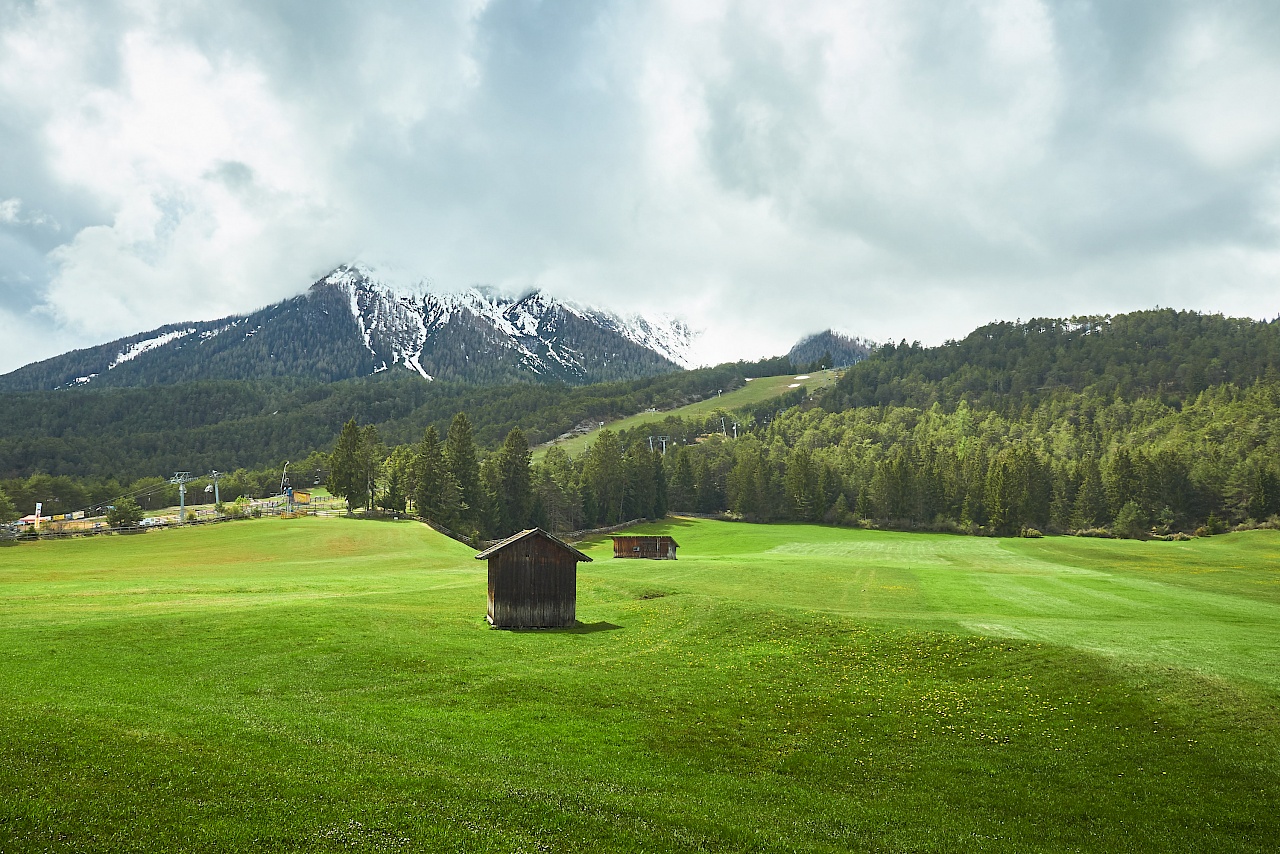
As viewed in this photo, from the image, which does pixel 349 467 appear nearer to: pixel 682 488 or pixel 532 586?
pixel 682 488

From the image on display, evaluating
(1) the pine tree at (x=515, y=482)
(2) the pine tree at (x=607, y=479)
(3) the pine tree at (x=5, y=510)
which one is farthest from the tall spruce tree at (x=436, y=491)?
(3) the pine tree at (x=5, y=510)

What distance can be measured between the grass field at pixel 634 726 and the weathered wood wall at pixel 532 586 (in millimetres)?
1833

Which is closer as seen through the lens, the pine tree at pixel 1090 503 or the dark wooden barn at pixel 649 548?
the dark wooden barn at pixel 649 548

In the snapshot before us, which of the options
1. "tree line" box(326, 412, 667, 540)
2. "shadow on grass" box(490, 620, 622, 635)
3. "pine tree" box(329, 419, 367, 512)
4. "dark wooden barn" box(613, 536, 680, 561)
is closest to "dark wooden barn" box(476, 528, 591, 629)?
"shadow on grass" box(490, 620, 622, 635)

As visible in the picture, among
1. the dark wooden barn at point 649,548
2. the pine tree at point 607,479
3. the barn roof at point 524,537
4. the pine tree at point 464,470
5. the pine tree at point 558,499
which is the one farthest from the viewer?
the pine tree at point 607,479

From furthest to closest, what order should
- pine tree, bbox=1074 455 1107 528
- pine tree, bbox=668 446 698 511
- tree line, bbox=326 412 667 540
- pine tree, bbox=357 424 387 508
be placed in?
pine tree, bbox=668 446 698 511 < pine tree, bbox=1074 455 1107 528 < pine tree, bbox=357 424 387 508 < tree line, bbox=326 412 667 540

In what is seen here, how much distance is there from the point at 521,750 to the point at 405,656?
11166mm

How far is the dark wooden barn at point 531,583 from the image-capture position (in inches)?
1467

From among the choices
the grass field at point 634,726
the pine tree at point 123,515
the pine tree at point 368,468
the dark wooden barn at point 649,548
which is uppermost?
the pine tree at point 368,468

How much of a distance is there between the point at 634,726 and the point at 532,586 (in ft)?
59.1

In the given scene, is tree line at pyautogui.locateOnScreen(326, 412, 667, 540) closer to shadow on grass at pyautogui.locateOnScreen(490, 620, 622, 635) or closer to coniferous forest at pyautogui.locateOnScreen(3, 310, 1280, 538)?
coniferous forest at pyautogui.locateOnScreen(3, 310, 1280, 538)

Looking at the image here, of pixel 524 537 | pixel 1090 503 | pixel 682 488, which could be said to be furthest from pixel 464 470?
pixel 1090 503

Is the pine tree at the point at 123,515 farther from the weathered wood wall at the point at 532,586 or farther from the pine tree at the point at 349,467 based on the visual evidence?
the weathered wood wall at the point at 532,586

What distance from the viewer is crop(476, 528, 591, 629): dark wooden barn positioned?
37250 mm
